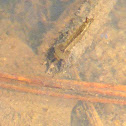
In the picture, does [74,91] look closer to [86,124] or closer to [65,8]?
[86,124]

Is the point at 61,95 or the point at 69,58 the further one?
the point at 61,95

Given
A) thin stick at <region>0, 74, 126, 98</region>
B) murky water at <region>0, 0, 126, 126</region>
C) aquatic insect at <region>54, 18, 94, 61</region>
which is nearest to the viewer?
aquatic insect at <region>54, 18, 94, 61</region>

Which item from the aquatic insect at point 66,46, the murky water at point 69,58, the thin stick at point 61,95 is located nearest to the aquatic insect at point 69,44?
the aquatic insect at point 66,46

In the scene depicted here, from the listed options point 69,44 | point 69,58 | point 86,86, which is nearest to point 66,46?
point 69,44

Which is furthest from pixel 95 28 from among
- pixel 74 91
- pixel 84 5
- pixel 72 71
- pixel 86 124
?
pixel 86 124

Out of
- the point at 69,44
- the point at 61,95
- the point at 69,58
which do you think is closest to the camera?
the point at 69,44

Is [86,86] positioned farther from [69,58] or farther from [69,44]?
[69,44]

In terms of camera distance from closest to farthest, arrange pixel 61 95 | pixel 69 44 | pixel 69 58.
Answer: pixel 69 44
pixel 69 58
pixel 61 95

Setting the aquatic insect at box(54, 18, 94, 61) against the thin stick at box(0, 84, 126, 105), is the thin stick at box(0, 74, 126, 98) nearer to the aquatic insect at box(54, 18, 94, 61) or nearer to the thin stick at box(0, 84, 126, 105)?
the thin stick at box(0, 84, 126, 105)

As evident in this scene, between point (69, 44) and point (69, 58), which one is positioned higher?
point (69, 44)

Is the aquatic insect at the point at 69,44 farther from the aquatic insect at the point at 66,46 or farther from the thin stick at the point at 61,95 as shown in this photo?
the thin stick at the point at 61,95

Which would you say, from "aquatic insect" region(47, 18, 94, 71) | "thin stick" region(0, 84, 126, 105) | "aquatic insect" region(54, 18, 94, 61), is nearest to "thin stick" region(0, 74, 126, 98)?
"thin stick" region(0, 84, 126, 105)
